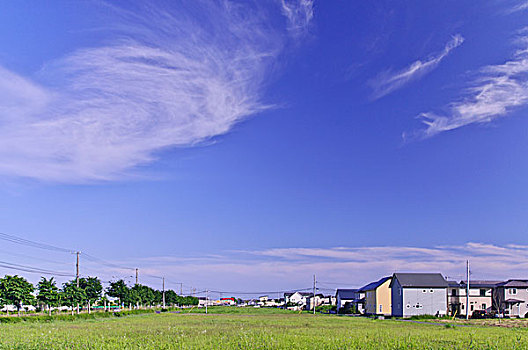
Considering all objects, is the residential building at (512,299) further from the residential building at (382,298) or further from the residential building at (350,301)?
the residential building at (350,301)

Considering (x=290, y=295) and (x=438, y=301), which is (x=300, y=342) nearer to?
(x=438, y=301)

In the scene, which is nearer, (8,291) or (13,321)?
(13,321)

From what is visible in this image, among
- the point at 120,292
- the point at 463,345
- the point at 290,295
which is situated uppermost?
the point at 463,345

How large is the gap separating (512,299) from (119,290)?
64.1 metres

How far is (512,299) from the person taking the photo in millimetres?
68625

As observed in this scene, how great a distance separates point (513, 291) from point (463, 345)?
Result: 54.3 metres

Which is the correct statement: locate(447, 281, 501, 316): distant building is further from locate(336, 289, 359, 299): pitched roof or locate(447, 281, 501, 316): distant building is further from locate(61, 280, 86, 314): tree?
locate(61, 280, 86, 314): tree

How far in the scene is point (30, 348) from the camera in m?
21.2

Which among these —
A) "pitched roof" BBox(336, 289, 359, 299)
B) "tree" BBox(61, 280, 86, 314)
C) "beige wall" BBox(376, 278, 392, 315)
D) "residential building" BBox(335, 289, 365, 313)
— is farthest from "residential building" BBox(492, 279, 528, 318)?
"tree" BBox(61, 280, 86, 314)

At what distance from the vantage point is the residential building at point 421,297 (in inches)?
2766

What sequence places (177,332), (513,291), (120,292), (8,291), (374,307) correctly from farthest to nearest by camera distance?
(120,292) < (374,307) < (513,291) < (8,291) < (177,332)

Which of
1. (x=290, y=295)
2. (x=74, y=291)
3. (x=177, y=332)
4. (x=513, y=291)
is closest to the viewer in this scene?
(x=177, y=332)

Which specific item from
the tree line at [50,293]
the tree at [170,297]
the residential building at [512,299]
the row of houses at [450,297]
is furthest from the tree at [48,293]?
the tree at [170,297]

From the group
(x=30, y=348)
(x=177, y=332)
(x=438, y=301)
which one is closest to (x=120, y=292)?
(x=438, y=301)
